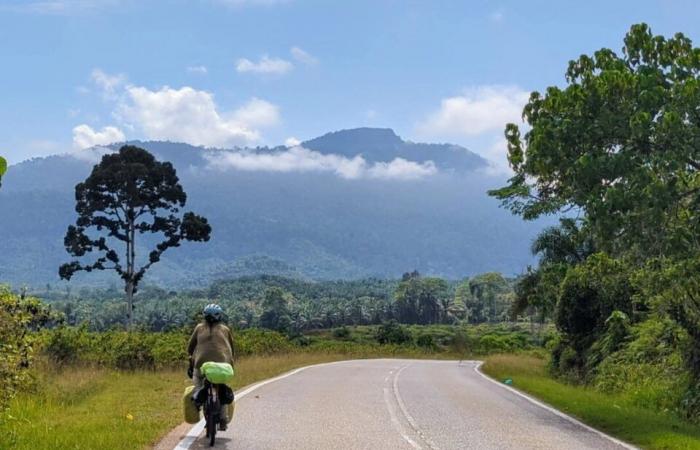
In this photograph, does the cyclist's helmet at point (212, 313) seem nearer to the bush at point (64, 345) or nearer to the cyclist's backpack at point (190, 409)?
the cyclist's backpack at point (190, 409)

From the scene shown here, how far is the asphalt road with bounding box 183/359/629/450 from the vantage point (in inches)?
403

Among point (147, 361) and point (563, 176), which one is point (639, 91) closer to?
point (563, 176)

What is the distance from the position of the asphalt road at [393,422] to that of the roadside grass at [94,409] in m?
1.14

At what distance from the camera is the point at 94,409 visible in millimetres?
12523

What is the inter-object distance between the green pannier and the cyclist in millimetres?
329

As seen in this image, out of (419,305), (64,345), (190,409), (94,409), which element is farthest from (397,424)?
(419,305)

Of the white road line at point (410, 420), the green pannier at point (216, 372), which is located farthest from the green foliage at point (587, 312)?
the green pannier at point (216, 372)

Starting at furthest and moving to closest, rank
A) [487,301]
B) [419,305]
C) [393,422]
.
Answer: [487,301] < [419,305] < [393,422]

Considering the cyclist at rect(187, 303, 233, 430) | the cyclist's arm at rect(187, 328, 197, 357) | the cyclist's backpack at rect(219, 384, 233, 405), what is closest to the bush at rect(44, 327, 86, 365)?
the cyclist's arm at rect(187, 328, 197, 357)

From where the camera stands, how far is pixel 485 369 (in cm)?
3400

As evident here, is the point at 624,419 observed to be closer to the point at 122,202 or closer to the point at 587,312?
the point at 587,312

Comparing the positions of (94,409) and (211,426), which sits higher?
(211,426)

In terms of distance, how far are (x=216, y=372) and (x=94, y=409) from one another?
4.36 metres

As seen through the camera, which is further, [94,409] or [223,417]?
[94,409]
